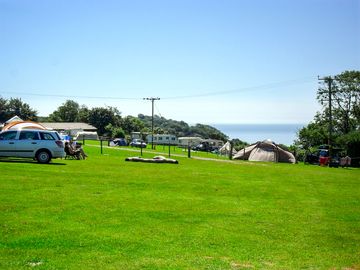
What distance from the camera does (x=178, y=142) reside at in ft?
333

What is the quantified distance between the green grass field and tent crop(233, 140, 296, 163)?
94.7 feet

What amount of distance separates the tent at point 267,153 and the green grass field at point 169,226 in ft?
94.7

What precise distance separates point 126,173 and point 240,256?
13043 millimetres

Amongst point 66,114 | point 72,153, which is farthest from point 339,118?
point 66,114

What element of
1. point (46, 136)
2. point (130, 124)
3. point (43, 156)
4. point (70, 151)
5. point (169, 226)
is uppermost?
point (130, 124)

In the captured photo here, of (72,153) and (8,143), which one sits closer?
(8,143)

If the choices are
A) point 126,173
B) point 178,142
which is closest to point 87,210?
point 126,173

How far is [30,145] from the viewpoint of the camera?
22609mm

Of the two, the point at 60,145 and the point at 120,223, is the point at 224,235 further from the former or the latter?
the point at 60,145

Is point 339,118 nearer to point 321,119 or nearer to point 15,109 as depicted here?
point 321,119

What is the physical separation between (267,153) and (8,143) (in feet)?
95.5

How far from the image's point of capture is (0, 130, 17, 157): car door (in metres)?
22.4

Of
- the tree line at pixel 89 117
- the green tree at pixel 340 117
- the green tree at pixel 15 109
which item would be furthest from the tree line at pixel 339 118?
the green tree at pixel 15 109

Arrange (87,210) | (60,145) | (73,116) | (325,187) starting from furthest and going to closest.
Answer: (73,116), (60,145), (325,187), (87,210)
